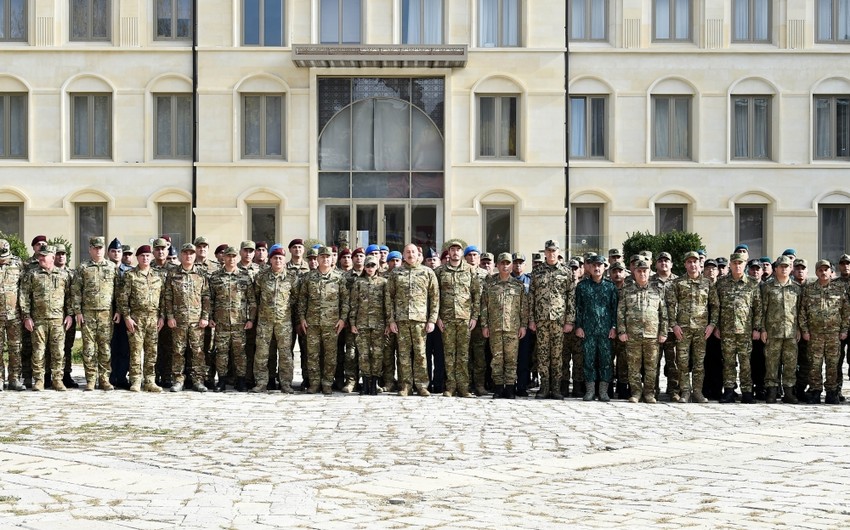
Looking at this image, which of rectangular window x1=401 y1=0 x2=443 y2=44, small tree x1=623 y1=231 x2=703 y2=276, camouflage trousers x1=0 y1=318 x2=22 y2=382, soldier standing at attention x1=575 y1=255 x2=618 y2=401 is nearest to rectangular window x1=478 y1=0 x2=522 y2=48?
rectangular window x1=401 y1=0 x2=443 y2=44

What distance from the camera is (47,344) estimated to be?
639 inches

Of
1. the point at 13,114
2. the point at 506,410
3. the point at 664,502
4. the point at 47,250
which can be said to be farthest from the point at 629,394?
the point at 13,114

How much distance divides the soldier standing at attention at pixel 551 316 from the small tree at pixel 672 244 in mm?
13589

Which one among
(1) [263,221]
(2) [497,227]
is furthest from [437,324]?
(1) [263,221]

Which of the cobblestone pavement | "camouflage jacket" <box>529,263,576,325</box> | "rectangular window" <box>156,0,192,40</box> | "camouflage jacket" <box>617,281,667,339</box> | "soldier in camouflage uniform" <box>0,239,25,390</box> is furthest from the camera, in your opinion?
"rectangular window" <box>156,0,192,40</box>

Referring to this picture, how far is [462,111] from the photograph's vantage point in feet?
104

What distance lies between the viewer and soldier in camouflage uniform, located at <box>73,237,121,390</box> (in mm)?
16203

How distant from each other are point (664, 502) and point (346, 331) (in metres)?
8.37

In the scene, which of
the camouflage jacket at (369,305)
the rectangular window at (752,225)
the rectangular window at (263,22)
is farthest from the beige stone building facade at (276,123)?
the camouflage jacket at (369,305)

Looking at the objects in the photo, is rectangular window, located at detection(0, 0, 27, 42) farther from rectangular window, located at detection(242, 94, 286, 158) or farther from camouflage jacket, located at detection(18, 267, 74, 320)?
camouflage jacket, located at detection(18, 267, 74, 320)

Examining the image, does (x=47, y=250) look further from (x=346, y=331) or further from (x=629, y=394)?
(x=629, y=394)

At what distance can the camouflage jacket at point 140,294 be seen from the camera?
16234 millimetres

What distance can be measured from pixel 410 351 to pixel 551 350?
1.94 metres

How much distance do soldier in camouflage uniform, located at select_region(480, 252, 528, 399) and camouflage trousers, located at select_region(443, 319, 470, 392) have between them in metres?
0.29
